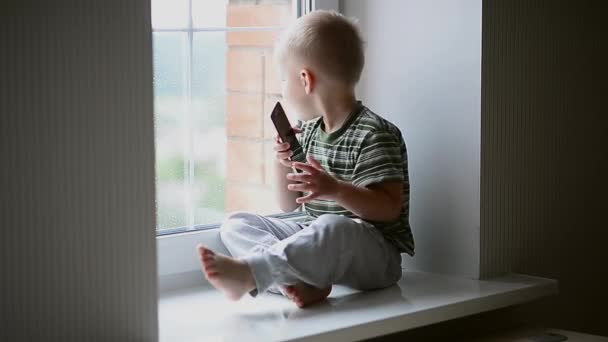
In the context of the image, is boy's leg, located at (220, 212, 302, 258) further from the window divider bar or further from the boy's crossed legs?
the window divider bar

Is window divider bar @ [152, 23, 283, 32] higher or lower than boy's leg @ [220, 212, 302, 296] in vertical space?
higher

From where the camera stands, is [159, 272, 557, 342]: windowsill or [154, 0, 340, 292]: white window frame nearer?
[159, 272, 557, 342]: windowsill

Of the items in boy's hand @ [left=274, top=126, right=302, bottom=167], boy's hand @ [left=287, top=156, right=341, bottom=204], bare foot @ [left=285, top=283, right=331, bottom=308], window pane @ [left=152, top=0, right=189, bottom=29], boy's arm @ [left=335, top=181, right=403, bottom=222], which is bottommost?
bare foot @ [left=285, top=283, right=331, bottom=308]

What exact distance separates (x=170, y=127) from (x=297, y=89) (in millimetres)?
246

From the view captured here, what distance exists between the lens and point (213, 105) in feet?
5.47

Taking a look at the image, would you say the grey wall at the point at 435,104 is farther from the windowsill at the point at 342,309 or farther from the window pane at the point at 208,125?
the window pane at the point at 208,125

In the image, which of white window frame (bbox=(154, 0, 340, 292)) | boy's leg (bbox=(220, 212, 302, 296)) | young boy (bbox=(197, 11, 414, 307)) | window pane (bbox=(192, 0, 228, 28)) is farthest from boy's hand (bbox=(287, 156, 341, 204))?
window pane (bbox=(192, 0, 228, 28))

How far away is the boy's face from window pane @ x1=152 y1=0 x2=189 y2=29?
20 cm

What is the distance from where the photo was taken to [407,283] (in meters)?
1.64

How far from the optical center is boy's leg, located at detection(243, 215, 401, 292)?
4.60 feet
